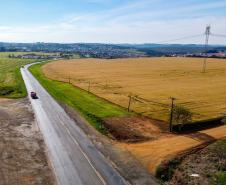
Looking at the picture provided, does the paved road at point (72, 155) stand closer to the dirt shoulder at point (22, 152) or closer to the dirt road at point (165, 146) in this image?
the dirt shoulder at point (22, 152)

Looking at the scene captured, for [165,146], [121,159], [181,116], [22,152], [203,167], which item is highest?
[181,116]

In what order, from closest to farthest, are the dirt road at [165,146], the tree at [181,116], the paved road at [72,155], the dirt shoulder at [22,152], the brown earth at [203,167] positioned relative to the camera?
1. the brown earth at [203,167]
2. the paved road at [72,155]
3. the dirt shoulder at [22,152]
4. the dirt road at [165,146]
5. the tree at [181,116]

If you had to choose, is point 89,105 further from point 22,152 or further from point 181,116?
point 22,152

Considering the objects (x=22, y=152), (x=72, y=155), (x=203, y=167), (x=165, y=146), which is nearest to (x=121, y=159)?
(x=72, y=155)

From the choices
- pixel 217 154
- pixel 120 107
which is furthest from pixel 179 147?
pixel 120 107

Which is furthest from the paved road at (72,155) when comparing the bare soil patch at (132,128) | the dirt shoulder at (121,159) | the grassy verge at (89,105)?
the bare soil patch at (132,128)

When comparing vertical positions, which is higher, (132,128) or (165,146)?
(165,146)

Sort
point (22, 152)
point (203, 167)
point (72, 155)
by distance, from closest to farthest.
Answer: point (203, 167) < point (72, 155) < point (22, 152)
